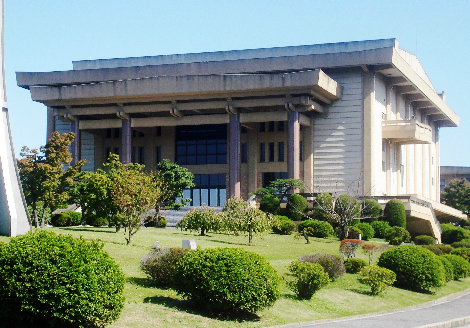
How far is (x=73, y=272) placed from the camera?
11523 millimetres

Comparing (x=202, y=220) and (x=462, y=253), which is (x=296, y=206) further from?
(x=462, y=253)

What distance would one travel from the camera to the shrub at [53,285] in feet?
37.2

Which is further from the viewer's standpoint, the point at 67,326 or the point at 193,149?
the point at 193,149

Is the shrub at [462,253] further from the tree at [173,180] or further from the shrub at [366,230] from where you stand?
the tree at [173,180]

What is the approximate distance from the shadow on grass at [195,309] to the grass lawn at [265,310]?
23 millimetres

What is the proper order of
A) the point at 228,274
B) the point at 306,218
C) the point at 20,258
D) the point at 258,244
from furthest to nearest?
the point at 306,218 < the point at 258,244 < the point at 228,274 < the point at 20,258

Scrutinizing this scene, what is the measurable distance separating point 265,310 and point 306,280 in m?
2.24

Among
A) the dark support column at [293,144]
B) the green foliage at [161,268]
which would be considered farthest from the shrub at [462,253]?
the green foliage at [161,268]

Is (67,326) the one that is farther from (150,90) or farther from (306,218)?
(150,90)

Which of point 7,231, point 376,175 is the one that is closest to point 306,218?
point 376,175

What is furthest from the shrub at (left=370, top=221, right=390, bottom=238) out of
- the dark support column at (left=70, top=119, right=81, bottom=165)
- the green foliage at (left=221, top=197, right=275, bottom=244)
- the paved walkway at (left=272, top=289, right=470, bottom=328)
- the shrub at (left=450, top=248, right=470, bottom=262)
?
the dark support column at (left=70, top=119, right=81, bottom=165)

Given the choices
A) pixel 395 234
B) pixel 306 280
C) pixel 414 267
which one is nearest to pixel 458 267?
pixel 414 267

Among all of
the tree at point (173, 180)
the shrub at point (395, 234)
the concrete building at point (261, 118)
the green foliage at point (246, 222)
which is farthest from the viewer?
the concrete building at point (261, 118)

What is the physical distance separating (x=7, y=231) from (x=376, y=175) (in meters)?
33.2
